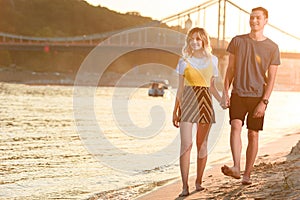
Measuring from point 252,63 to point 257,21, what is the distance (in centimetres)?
40

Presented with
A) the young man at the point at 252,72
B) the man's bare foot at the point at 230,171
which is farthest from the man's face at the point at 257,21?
the man's bare foot at the point at 230,171

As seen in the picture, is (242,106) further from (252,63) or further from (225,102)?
(252,63)

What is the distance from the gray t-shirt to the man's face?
127 mm

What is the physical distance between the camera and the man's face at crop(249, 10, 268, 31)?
633cm

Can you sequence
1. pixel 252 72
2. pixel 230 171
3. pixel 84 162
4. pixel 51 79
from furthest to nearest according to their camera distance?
pixel 51 79 < pixel 84 162 < pixel 252 72 < pixel 230 171

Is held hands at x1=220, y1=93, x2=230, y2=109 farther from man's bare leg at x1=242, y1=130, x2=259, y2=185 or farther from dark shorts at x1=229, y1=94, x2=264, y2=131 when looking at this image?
man's bare leg at x1=242, y1=130, x2=259, y2=185

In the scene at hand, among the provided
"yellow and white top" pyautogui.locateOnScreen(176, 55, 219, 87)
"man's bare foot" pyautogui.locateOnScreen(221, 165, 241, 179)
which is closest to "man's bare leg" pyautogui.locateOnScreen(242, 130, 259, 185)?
"man's bare foot" pyautogui.locateOnScreen(221, 165, 241, 179)

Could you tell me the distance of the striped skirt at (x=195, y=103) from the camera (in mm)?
6340

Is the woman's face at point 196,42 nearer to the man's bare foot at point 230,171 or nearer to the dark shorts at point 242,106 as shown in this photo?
the dark shorts at point 242,106

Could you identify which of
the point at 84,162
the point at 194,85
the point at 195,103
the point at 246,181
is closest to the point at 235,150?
the point at 246,181

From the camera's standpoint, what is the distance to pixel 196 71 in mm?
6359

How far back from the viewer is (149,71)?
15112cm

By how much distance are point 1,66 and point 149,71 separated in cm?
3813

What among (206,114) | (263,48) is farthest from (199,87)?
(263,48)
